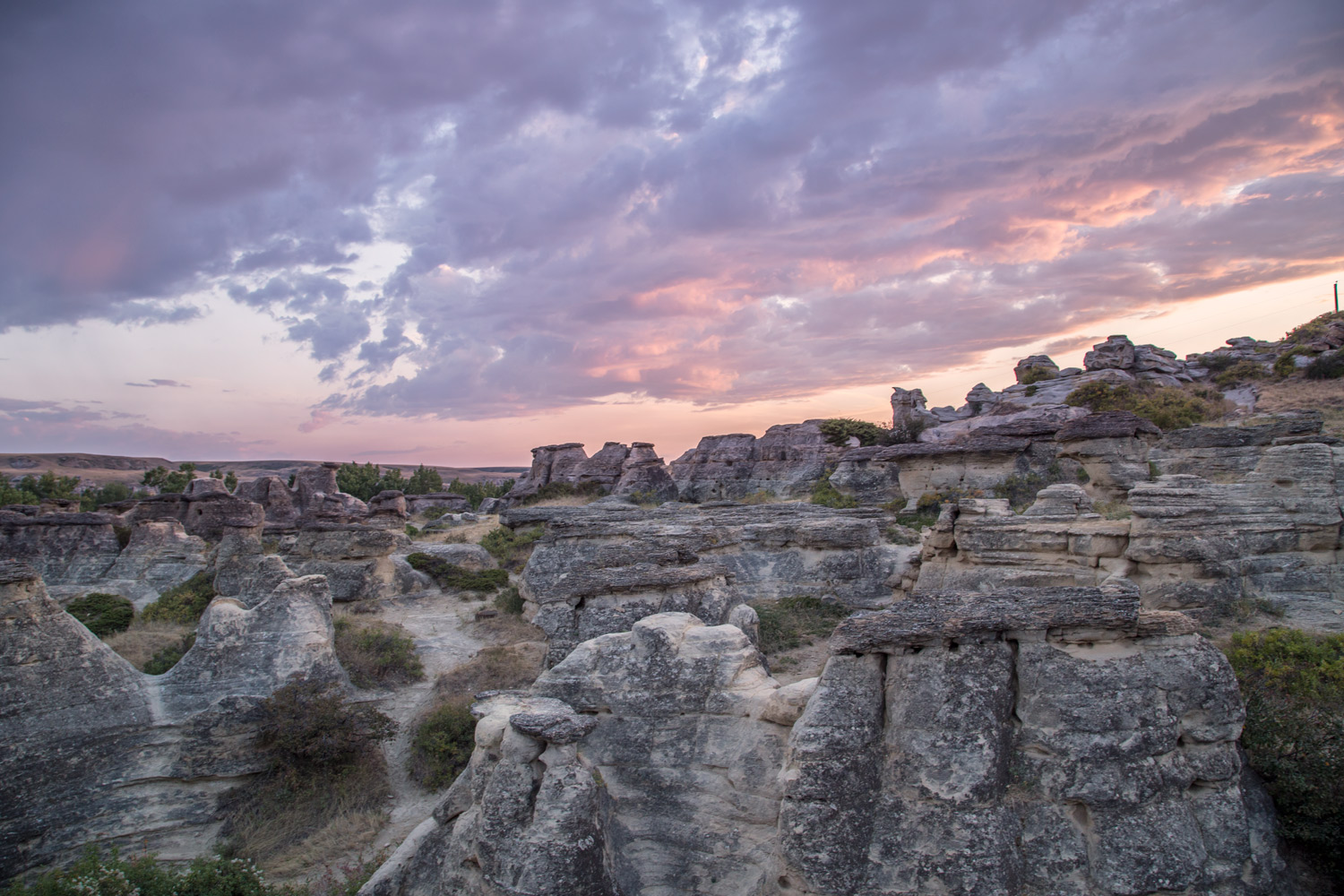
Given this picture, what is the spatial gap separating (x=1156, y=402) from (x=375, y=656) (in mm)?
35901

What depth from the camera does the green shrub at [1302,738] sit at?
20.7 feet

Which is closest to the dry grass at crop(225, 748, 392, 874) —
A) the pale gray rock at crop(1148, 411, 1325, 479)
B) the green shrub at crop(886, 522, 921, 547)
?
the green shrub at crop(886, 522, 921, 547)

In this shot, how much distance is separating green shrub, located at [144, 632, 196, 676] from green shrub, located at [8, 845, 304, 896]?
4.65m

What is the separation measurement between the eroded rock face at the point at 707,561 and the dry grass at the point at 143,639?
8.22 meters

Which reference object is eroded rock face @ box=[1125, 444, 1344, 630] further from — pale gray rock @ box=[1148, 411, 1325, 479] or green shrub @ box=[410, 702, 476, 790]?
green shrub @ box=[410, 702, 476, 790]

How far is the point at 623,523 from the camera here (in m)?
18.7

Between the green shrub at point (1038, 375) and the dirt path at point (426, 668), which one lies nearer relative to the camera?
the dirt path at point (426, 668)

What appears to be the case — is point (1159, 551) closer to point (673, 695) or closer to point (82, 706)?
point (673, 695)

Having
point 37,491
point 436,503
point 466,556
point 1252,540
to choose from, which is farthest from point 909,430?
point 37,491

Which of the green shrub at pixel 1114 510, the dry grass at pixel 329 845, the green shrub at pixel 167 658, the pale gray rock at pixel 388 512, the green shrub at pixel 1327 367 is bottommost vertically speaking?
the dry grass at pixel 329 845

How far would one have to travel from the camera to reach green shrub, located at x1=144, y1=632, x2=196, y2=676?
1246 cm

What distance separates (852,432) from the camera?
4031cm

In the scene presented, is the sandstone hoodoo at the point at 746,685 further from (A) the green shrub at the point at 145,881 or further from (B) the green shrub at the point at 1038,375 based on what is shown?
(B) the green shrub at the point at 1038,375

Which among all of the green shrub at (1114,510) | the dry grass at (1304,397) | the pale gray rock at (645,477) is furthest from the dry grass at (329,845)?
the dry grass at (1304,397)
